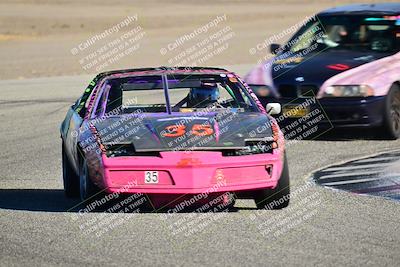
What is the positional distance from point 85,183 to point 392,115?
5617 mm

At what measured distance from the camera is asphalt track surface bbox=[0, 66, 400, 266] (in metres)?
6.16

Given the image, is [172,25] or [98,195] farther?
[172,25]

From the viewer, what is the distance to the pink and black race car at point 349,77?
11.9 m

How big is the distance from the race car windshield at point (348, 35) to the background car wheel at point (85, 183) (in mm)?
5847

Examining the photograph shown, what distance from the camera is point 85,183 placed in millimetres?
7566

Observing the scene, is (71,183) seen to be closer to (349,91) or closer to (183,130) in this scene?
(183,130)

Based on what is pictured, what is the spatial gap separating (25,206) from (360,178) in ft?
10.8

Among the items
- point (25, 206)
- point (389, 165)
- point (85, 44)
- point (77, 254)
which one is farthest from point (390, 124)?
point (85, 44)

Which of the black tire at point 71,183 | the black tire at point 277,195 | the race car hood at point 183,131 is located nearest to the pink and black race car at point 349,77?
the race car hood at point 183,131

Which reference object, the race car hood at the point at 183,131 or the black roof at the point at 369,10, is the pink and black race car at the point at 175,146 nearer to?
the race car hood at the point at 183,131

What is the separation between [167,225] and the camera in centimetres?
715

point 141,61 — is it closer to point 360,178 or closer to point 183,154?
point 360,178

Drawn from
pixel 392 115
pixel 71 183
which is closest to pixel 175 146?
pixel 71 183

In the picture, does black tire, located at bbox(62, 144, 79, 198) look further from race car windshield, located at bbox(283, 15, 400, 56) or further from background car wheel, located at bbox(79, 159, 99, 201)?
race car windshield, located at bbox(283, 15, 400, 56)
